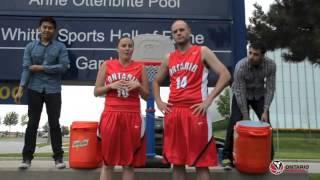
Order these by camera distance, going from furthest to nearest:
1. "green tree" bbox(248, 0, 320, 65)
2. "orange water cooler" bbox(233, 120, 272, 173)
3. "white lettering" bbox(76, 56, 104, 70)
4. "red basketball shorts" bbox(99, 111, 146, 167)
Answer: "green tree" bbox(248, 0, 320, 65) < "white lettering" bbox(76, 56, 104, 70) < "orange water cooler" bbox(233, 120, 272, 173) < "red basketball shorts" bbox(99, 111, 146, 167)

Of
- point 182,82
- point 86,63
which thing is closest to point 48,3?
point 86,63

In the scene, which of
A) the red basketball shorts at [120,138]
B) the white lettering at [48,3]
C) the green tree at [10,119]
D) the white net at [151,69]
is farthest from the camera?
the green tree at [10,119]

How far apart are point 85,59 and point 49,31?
4.23 feet

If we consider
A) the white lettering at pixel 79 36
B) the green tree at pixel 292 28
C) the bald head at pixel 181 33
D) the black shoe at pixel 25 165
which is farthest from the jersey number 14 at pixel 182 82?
the green tree at pixel 292 28

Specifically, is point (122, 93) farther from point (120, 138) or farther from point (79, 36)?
point (79, 36)

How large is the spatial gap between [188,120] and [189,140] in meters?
0.18

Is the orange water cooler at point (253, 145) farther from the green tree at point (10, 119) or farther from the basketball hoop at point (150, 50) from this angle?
the green tree at point (10, 119)

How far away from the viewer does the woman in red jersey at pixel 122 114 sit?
15.9 feet

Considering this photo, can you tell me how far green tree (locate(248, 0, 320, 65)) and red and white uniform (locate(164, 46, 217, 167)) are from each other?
3798 mm

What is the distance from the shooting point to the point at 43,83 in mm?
5719

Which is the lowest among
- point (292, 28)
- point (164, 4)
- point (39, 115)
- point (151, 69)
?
point (39, 115)

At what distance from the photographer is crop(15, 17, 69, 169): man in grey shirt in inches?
225

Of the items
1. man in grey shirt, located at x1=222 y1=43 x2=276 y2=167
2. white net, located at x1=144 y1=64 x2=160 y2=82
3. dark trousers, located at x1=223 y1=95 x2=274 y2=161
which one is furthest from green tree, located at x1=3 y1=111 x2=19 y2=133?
man in grey shirt, located at x1=222 y1=43 x2=276 y2=167

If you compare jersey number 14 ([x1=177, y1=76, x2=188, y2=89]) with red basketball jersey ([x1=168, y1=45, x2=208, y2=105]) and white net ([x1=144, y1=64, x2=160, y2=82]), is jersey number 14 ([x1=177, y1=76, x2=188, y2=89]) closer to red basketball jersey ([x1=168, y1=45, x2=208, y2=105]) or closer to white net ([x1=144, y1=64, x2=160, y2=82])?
red basketball jersey ([x1=168, y1=45, x2=208, y2=105])
